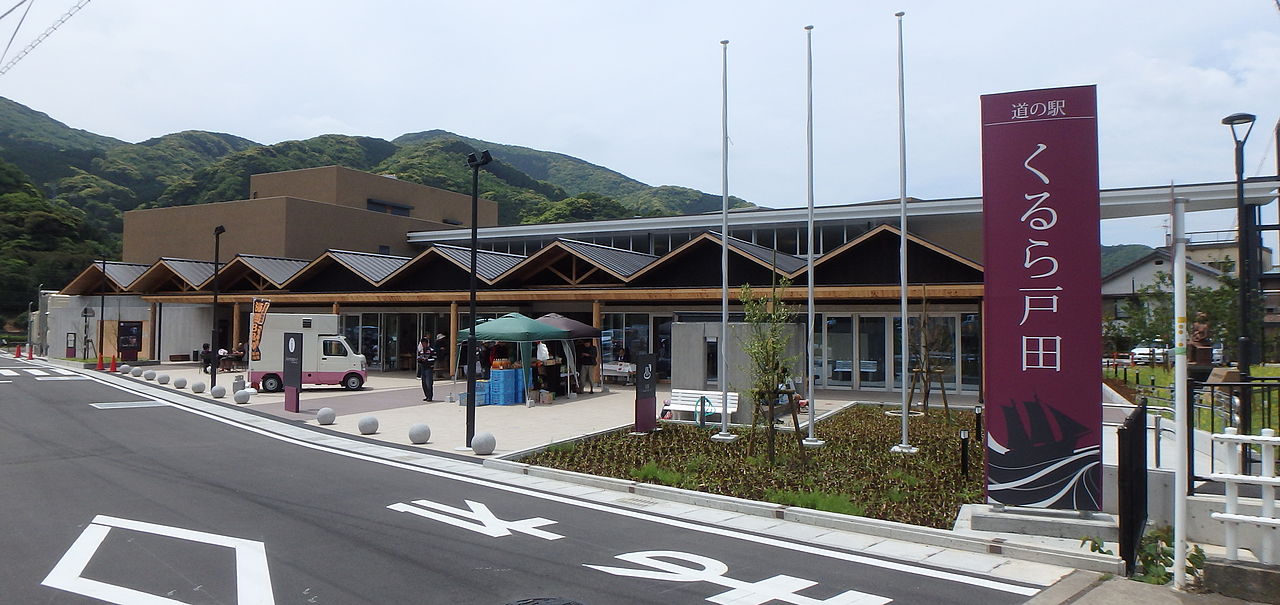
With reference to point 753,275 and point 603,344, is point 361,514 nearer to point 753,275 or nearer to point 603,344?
point 753,275

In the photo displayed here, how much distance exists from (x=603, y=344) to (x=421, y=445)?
47.2 feet

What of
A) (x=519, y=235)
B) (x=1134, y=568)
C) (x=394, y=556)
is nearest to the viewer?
(x=1134, y=568)

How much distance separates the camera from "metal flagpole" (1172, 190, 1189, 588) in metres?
6.41

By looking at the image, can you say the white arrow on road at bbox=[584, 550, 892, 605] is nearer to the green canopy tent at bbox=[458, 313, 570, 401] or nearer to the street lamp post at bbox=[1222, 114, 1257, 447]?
the street lamp post at bbox=[1222, 114, 1257, 447]

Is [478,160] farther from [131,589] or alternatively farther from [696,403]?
[131,589]


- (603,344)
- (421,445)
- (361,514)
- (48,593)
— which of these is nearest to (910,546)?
(361,514)

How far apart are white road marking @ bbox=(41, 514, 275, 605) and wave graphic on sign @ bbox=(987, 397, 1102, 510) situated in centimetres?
723

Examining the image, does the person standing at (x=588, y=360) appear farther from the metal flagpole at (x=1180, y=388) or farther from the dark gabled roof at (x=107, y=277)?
the dark gabled roof at (x=107, y=277)

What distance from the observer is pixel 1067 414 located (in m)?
8.05

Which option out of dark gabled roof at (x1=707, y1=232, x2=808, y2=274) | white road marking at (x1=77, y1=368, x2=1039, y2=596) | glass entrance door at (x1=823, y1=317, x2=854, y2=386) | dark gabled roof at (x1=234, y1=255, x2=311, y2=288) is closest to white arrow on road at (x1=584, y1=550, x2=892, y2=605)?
white road marking at (x1=77, y1=368, x2=1039, y2=596)

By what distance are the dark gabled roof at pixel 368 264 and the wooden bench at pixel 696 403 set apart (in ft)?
56.8

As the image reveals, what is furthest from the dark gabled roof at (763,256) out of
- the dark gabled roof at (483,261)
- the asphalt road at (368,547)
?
the asphalt road at (368,547)

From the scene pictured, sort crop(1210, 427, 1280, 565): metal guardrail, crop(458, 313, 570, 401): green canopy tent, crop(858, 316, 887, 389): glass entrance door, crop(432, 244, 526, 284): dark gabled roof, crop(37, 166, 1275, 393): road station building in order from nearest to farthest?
crop(1210, 427, 1280, 565): metal guardrail → crop(458, 313, 570, 401): green canopy tent → crop(37, 166, 1275, 393): road station building → crop(858, 316, 887, 389): glass entrance door → crop(432, 244, 526, 284): dark gabled roof

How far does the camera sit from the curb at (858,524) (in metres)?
7.20
